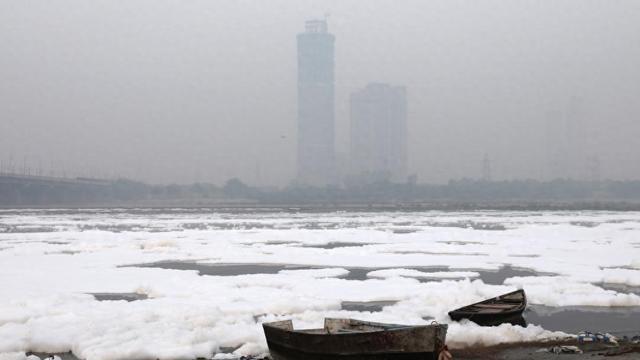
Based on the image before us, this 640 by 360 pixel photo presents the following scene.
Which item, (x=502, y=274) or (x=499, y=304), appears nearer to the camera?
(x=499, y=304)

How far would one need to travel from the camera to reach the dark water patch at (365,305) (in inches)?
746

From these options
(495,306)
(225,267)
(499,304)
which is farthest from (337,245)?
(495,306)

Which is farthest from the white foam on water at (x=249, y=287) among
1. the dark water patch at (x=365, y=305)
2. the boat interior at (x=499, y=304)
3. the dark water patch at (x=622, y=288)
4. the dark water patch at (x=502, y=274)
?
the boat interior at (x=499, y=304)

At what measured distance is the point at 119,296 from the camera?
70.1 ft

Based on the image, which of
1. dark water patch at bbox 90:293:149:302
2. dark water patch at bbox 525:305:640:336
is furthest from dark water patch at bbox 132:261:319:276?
dark water patch at bbox 525:305:640:336

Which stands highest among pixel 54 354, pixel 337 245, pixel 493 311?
pixel 493 311

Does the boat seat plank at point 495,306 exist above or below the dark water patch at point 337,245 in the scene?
above

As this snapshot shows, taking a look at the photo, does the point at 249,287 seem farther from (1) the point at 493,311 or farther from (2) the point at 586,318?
(2) the point at 586,318

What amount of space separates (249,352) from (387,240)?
29.4 m

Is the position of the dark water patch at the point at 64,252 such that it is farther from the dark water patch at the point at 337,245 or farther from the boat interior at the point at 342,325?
the boat interior at the point at 342,325

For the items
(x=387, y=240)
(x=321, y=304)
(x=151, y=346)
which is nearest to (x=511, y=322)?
(x=321, y=304)

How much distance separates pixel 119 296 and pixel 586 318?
499 inches

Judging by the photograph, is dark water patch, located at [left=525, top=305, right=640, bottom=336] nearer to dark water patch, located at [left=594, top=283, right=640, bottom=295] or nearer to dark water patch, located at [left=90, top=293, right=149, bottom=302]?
dark water patch, located at [left=594, top=283, right=640, bottom=295]

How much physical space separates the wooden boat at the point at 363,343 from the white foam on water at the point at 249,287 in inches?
60.5
